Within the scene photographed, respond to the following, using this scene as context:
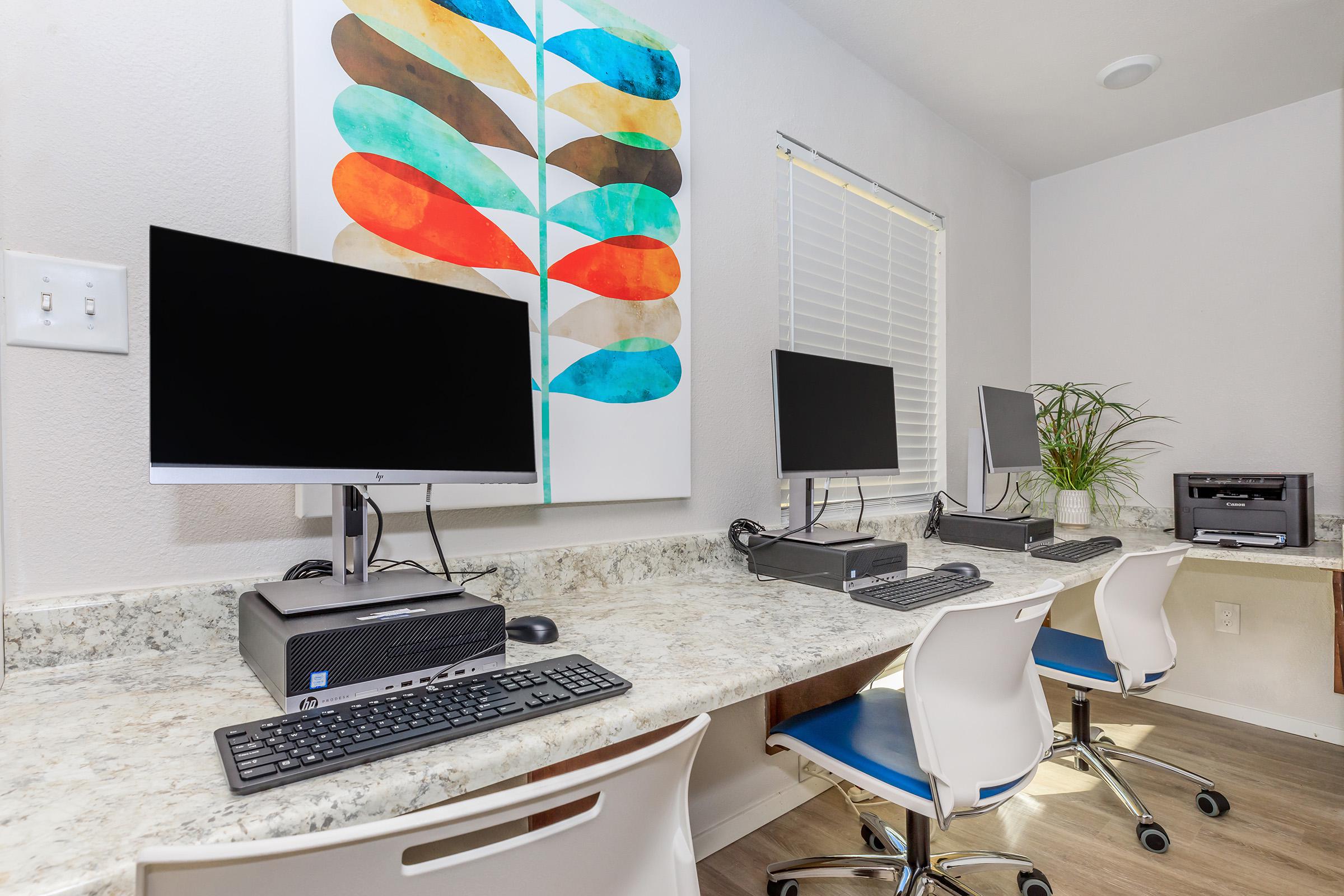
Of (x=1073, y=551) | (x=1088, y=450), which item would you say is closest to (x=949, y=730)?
(x=1073, y=551)

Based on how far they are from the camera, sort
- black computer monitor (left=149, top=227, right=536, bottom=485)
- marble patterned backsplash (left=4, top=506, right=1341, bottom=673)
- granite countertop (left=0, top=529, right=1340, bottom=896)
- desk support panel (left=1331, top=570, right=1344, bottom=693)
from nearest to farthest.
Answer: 1. granite countertop (left=0, top=529, right=1340, bottom=896)
2. black computer monitor (left=149, top=227, right=536, bottom=485)
3. marble patterned backsplash (left=4, top=506, right=1341, bottom=673)
4. desk support panel (left=1331, top=570, right=1344, bottom=693)

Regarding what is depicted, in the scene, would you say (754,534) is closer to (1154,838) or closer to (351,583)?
(351,583)

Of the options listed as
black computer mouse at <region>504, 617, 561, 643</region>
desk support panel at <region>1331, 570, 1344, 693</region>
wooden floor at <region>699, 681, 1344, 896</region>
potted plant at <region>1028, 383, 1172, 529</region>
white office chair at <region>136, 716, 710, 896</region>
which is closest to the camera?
white office chair at <region>136, 716, 710, 896</region>

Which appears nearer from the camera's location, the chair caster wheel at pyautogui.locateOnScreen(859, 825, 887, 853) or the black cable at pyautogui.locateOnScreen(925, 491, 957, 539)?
the chair caster wheel at pyautogui.locateOnScreen(859, 825, 887, 853)

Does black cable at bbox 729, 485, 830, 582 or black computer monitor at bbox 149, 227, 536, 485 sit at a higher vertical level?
black computer monitor at bbox 149, 227, 536, 485

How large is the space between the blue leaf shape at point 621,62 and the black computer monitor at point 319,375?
2.68ft

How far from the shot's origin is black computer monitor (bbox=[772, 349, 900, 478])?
5.63ft

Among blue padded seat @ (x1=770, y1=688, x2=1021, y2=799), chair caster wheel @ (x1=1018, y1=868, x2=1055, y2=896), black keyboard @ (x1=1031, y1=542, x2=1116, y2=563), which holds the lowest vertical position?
chair caster wheel @ (x1=1018, y1=868, x2=1055, y2=896)

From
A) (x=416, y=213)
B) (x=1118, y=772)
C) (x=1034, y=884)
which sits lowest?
(x=1118, y=772)

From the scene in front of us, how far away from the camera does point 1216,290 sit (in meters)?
3.02

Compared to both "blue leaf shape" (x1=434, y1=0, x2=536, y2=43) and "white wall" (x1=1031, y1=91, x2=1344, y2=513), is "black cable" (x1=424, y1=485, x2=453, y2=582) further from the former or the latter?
"white wall" (x1=1031, y1=91, x2=1344, y2=513)

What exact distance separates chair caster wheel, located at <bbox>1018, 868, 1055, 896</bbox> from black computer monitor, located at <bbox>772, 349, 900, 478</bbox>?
1047 millimetres

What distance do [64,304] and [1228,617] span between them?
3971 mm

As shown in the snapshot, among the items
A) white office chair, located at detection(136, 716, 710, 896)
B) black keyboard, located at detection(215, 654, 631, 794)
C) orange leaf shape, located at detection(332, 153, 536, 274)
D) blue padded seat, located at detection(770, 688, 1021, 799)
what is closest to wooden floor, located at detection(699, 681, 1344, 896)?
blue padded seat, located at detection(770, 688, 1021, 799)
